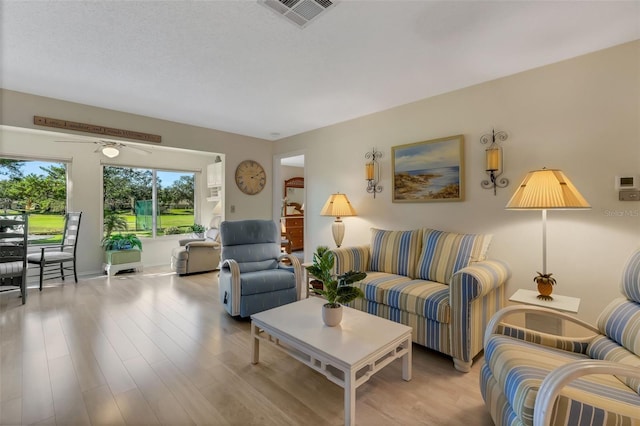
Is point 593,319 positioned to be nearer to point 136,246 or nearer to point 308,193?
point 308,193

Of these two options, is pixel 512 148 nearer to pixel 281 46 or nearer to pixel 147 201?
pixel 281 46

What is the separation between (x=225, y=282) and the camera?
3.05m

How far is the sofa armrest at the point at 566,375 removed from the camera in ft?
3.22

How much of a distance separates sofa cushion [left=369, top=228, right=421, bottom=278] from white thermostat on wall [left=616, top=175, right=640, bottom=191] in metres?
1.56

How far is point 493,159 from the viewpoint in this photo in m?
2.70

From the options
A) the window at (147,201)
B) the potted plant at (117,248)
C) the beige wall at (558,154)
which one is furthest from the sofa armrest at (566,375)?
the window at (147,201)

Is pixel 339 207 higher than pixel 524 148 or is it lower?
lower

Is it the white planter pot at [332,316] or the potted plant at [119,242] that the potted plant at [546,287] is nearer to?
the white planter pot at [332,316]

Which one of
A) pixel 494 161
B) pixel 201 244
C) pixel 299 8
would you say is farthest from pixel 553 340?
pixel 201 244

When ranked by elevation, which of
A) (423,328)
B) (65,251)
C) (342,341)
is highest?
(65,251)

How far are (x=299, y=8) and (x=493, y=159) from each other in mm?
2134

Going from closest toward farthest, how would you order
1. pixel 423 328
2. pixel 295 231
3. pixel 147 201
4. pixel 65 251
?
pixel 423 328 → pixel 65 251 → pixel 147 201 → pixel 295 231

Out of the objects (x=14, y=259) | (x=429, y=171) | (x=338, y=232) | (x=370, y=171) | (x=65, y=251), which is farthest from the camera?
(x=65, y=251)

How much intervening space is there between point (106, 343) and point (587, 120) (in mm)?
4405
